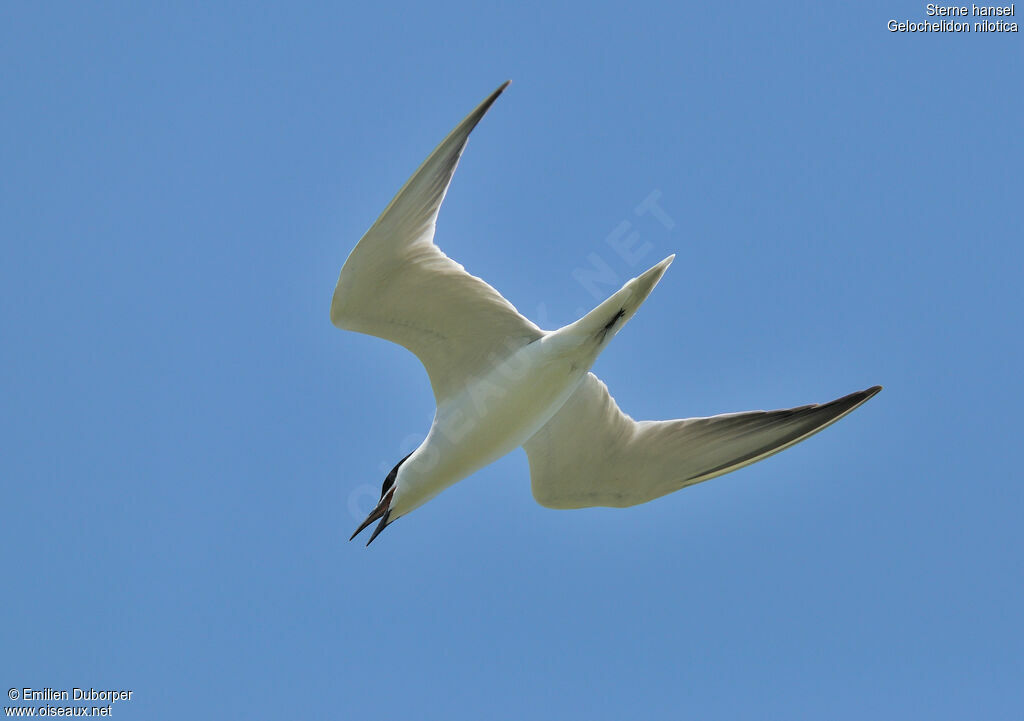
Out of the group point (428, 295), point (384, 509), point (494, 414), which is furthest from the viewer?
point (384, 509)

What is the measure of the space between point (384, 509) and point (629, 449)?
2271 millimetres

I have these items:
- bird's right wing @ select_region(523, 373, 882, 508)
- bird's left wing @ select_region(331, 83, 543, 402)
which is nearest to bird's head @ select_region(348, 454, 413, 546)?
bird's left wing @ select_region(331, 83, 543, 402)

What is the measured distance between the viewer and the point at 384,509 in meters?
9.16

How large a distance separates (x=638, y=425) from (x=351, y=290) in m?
2.92

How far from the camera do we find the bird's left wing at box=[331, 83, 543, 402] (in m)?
7.58

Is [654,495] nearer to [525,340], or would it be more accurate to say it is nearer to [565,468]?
[565,468]

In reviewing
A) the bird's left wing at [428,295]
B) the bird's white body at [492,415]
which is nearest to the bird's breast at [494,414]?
the bird's white body at [492,415]

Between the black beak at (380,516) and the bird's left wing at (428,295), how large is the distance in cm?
102

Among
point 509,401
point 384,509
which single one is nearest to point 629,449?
point 509,401

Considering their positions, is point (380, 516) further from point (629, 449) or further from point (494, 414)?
point (629, 449)

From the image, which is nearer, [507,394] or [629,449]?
[507,394]

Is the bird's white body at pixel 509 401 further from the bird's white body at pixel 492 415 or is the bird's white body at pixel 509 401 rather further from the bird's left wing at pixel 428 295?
the bird's left wing at pixel 428 295

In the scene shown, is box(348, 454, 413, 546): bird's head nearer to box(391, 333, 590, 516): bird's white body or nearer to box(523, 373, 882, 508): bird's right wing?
box(391, 333, 590, 516): bird's white body

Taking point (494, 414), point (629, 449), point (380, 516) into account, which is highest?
point (494, 414)
